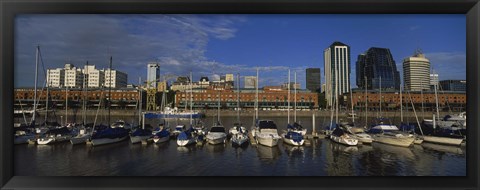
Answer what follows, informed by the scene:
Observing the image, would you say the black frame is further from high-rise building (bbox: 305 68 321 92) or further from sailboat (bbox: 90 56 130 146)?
sailboat (bbox: 90 56 130 146)

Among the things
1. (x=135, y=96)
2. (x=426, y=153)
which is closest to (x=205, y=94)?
(x=135, y=96)

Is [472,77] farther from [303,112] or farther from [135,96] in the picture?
[303,112]

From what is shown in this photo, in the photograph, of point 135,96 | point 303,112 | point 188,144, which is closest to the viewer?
point 188,144

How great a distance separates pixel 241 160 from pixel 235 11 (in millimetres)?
5481

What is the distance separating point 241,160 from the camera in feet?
25.8

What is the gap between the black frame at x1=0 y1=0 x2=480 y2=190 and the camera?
2.84 meters

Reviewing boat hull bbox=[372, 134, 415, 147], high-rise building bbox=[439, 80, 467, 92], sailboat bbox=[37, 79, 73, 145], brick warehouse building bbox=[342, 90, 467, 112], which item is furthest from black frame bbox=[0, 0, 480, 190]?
brick warehouse building bbox=[342, 90, 467, 112]

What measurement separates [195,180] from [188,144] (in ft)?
24.6

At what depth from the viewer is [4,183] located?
297 centimetres

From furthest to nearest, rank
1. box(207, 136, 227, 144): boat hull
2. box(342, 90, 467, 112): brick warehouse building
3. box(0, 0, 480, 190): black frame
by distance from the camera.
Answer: box(342, 90, 467, 112): brick warehouse building
box(207, 136, 227, 144): boat hull
box(0, 0, 480, 190): black frame

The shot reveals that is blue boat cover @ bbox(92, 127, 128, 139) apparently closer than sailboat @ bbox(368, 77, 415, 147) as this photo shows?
Yes

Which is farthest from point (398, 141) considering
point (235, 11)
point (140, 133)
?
point (235, 11)

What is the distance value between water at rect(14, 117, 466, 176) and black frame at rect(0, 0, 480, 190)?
2.46 meters

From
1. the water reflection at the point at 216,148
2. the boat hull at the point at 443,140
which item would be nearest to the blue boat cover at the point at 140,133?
the water reflection at the point at 216,148
